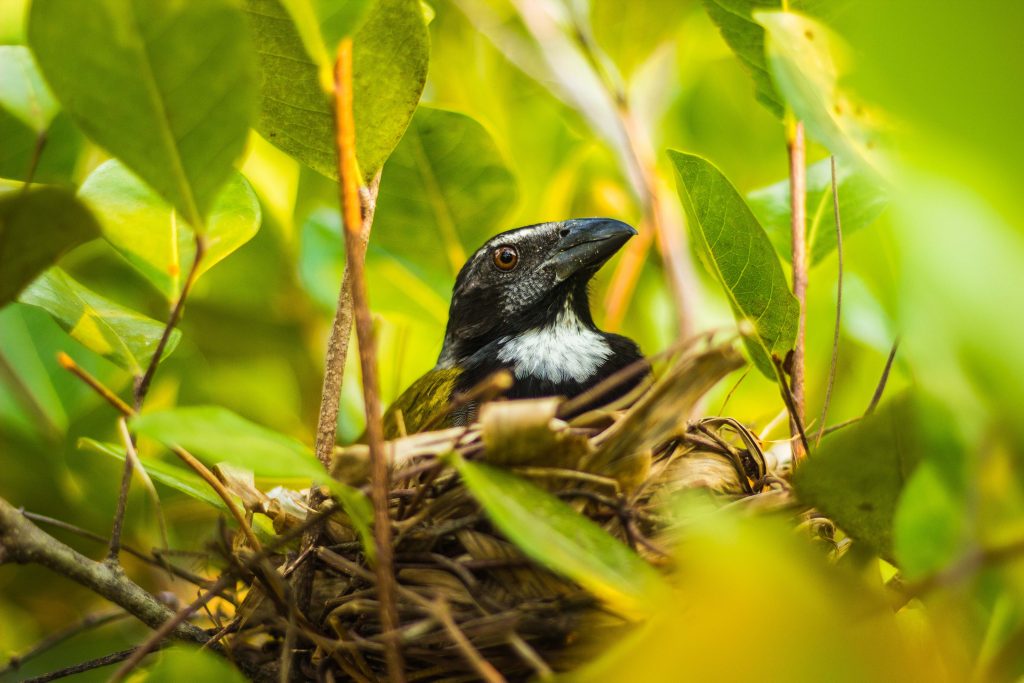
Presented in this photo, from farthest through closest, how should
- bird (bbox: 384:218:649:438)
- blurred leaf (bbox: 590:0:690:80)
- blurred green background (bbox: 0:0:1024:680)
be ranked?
blurred leaf (bbox: 590:0:690:80)
bird (bbox: 384:218:649:438)
blurred green background (bbox: 0:0:1024:680)

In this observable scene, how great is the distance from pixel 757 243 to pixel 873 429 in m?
0.59

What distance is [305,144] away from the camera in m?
1.75

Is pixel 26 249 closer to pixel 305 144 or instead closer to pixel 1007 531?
pixel 305 144

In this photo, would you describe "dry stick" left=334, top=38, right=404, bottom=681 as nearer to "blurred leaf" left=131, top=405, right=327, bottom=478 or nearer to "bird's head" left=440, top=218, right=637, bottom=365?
"blurred leaf" left=131, top=405, right=327, bottom=478

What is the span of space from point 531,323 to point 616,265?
0.55 meters

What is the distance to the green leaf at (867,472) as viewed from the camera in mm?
1264

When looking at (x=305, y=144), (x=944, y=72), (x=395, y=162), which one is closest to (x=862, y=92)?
(x=944, y=72)

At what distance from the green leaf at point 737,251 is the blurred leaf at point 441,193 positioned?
0.74 metres

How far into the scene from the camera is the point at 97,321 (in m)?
1.92

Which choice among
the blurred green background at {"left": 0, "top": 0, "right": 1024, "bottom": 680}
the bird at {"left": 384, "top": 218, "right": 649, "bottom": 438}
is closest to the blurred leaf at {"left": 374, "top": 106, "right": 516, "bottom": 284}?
the blurred green background at {"left": 0, "top": 0, "right": 1024, "bottom": 680}

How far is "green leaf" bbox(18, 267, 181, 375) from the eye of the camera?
186 cm

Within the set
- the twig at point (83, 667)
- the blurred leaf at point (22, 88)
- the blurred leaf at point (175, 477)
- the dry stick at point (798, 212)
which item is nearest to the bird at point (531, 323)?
the dry stick at point (798, 212)

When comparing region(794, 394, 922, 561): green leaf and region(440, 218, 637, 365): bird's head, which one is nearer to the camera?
region(794, 394, 922, 561): green leaf

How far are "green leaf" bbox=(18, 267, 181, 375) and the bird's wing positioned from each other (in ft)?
2.32
